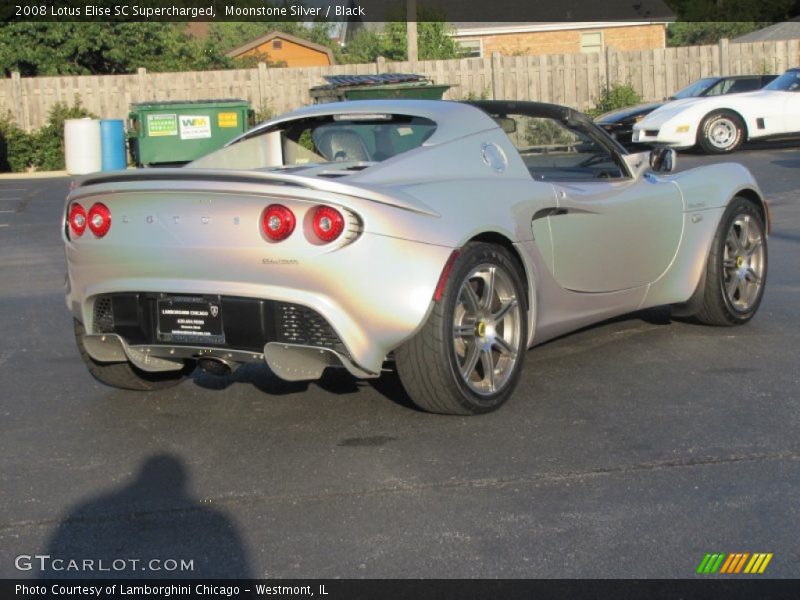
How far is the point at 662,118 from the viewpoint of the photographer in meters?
21.5

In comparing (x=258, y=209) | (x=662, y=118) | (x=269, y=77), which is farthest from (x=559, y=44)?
(x=258, y=209)

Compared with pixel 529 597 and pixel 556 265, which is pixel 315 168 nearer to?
pixel 556 265

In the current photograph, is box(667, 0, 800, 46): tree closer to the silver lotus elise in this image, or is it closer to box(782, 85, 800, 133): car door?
box(782, 85, 800, 133): car door

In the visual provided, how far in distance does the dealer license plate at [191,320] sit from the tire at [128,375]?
0.63 meters

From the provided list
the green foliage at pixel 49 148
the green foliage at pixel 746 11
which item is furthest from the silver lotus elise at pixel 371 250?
the green foliage at pixel 746 11

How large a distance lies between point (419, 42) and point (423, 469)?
40.4 m

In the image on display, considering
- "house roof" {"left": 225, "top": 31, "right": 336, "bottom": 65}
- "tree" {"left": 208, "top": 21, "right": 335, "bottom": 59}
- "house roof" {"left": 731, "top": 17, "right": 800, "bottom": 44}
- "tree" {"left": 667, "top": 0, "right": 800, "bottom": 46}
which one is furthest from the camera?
"tree" {"left": 208, "top": 21, "right": 335, "bottom": 59}

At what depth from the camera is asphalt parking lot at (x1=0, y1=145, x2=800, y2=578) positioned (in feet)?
12.2

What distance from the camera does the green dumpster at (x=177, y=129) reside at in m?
22.4

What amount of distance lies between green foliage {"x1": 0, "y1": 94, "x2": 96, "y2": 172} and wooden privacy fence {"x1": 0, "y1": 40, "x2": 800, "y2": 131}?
5.86 ft

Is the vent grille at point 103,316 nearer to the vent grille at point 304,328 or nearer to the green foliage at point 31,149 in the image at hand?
the vent grille at point 304,328

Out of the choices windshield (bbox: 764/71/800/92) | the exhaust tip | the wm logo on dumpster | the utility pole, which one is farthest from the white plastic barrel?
the wm logo on dumpster

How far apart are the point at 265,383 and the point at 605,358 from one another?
182 centimetres

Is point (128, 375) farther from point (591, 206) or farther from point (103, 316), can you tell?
point (591, 206)
